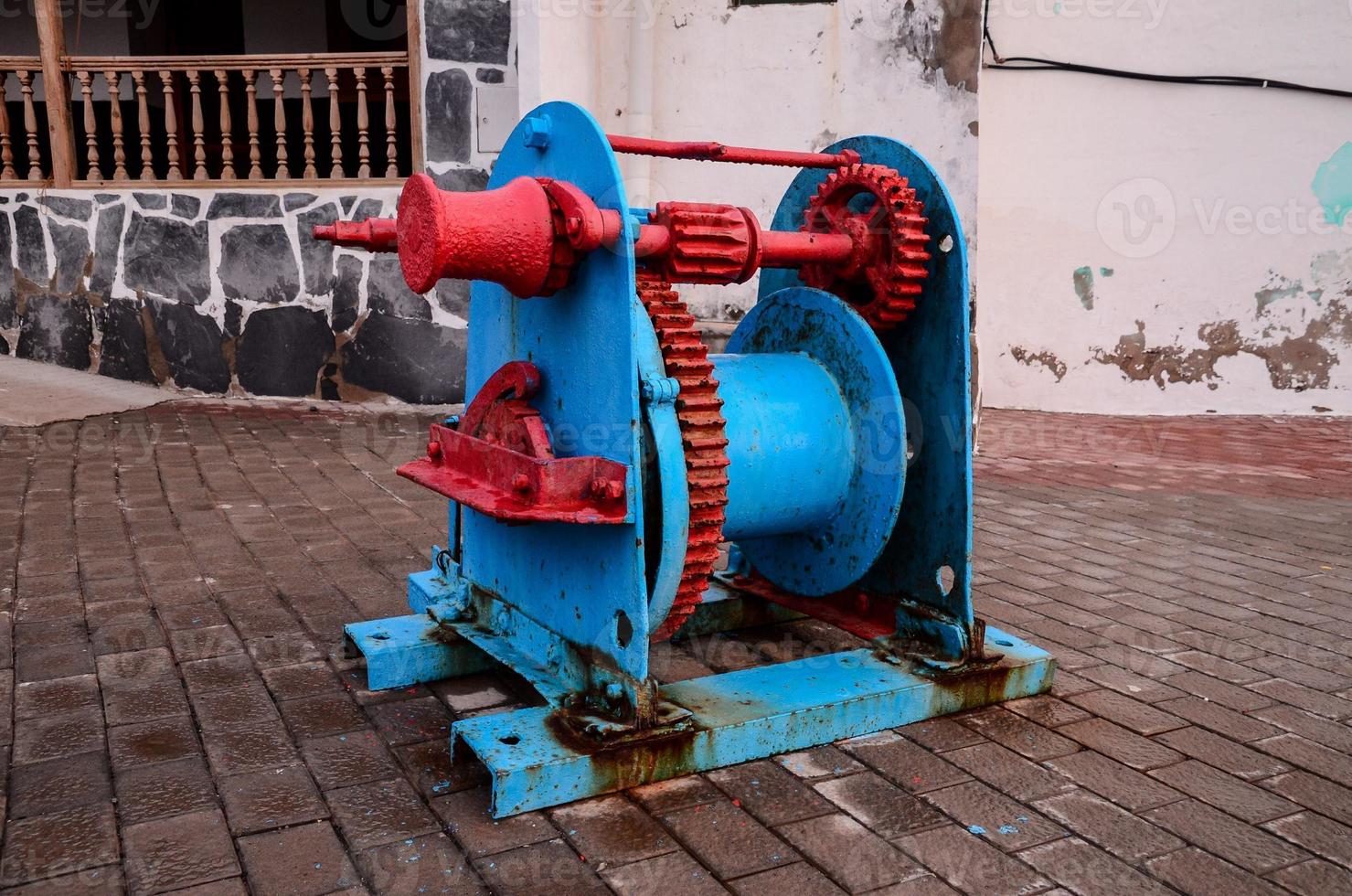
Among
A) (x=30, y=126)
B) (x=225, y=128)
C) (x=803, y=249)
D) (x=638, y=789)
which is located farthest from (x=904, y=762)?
(x=30, y=126)

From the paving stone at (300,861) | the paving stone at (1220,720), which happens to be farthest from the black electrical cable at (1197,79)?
the paving stone at (300,861)

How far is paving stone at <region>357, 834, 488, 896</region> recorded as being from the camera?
5.96 feet

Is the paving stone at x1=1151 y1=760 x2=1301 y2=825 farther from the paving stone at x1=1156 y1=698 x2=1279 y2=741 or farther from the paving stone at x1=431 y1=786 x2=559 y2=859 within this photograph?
the paving stone at x1=431 y1=786 x2=559 y2=859

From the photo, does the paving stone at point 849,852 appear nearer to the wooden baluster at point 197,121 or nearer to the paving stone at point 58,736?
the paving stone at point 58,736

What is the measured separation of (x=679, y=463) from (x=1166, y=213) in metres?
6.72

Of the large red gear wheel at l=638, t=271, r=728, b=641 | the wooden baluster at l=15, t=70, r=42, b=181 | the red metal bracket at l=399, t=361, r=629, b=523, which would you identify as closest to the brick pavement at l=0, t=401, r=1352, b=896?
the large red gear wheel at l=638, t=271, r=728, b=641

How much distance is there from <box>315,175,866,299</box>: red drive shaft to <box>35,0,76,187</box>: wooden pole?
590 centimetres

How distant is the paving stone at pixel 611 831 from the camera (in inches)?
76.4

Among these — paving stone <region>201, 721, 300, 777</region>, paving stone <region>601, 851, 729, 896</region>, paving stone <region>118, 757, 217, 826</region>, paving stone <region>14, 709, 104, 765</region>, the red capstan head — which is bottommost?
paving stone <region>601, 851, 729, 896</region>

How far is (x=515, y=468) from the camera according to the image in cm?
226

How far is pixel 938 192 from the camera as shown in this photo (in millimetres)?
2666

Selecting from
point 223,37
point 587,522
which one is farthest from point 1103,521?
point 223,37

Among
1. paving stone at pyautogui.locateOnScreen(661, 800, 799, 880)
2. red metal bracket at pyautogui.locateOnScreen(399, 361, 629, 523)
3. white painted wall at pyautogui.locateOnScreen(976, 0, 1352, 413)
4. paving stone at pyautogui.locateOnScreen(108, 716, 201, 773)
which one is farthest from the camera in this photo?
white painted wall at pyautogui.locateOnScreen(976, 0, 1352, 413)

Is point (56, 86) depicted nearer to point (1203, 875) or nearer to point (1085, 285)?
point (1085, 285)
